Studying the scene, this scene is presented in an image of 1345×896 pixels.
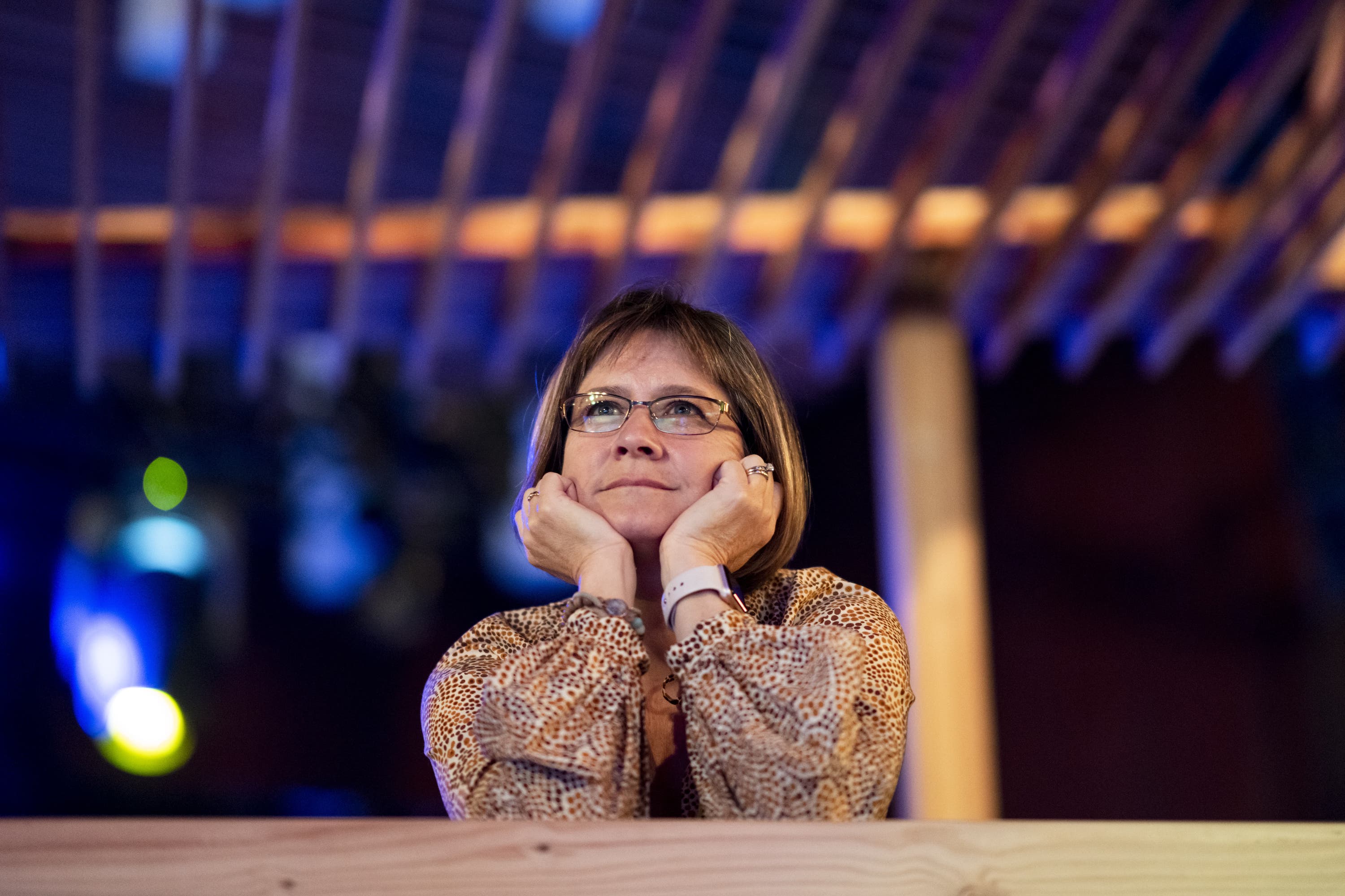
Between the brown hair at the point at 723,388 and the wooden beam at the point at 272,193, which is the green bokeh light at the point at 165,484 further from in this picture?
the brown hair at the point at 723,388

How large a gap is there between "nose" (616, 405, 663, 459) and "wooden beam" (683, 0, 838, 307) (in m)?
1.52

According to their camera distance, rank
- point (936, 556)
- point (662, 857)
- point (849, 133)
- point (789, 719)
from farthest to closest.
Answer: point (936, 556)
point (849, 133)
point (789, 719)
point (662, 857)

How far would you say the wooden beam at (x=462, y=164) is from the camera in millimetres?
3297

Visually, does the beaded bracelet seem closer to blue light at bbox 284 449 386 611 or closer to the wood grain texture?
the wood grain texture

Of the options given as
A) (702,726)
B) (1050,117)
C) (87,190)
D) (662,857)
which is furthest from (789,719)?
(87,190)

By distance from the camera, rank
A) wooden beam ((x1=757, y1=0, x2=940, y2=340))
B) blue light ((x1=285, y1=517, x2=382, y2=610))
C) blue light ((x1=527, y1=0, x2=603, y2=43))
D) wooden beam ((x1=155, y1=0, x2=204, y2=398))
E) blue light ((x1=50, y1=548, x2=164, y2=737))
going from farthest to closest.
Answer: blue light ((x1=285, y1=517, x2=382, y2=610)), blue light ((x1=50, y1=548, x2=164, y2=737)), blue light ((x1=527, y1=0, x2=603, y2=43)), wooden beam ((x1=757, y1=0, x2=940, y2=340)), wooden beam ((x1=155, y1=0, x2=204, y2=398))

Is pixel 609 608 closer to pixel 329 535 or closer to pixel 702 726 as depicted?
pixel 702 726

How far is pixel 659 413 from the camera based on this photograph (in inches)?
66.6

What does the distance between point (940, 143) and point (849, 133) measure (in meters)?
0.29

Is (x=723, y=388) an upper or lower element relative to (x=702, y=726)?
upper

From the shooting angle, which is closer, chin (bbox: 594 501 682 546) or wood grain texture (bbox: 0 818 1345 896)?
wood grain texture (bbox: 0 818 1345 896)

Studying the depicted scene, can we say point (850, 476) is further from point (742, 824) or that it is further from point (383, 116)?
point (742, 824)

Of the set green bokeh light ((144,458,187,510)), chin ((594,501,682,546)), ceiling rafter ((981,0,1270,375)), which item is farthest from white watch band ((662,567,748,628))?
green bokeh light ((144,458,187,510))

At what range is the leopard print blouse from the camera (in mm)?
1304
